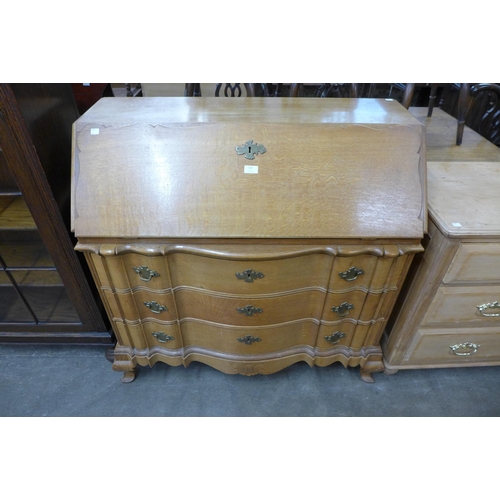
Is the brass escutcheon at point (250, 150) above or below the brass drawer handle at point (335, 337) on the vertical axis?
above

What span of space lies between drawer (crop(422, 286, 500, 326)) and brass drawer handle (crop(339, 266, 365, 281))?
0.35 metres

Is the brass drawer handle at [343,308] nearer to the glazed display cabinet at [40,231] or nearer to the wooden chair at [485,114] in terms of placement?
the glazed display cabinet at [40,231]

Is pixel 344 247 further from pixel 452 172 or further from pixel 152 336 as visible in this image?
pixel 152 336

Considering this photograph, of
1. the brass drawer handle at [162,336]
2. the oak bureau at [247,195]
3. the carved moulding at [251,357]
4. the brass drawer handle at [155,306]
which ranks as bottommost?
the carved moulding at [251,357]

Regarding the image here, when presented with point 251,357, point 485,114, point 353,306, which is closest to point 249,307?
point 251,357

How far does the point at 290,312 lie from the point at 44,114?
118 centimetres

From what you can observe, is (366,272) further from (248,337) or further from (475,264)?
(248,337)

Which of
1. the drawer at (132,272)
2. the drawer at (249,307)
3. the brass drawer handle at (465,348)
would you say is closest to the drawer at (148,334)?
the drawer at (249,307)

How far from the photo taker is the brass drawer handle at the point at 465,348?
56.6 inches

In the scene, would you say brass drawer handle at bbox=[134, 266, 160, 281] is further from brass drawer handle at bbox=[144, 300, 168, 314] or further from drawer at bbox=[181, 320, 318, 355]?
drawer at bbox=[181, 320, 318, 355]

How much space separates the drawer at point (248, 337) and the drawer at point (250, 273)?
232 mm

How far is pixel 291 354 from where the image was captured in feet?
4.75

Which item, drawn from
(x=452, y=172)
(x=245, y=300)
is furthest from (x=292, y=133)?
(x=452, y=172)

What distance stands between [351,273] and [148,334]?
2.99 feet
